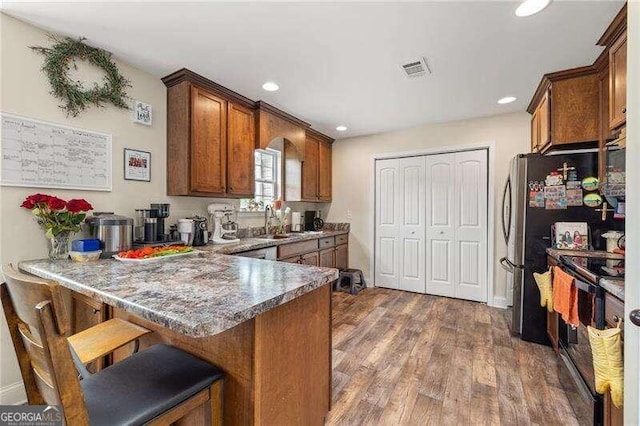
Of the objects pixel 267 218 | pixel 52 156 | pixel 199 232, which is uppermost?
pixel 52 156

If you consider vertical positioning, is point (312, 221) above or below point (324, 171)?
below

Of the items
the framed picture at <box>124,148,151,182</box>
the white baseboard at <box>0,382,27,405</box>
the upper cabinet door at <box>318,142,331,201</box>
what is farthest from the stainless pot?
the upper cabinet door at <box>318,142,331,201</box>

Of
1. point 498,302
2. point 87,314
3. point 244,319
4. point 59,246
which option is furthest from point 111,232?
point 498,302

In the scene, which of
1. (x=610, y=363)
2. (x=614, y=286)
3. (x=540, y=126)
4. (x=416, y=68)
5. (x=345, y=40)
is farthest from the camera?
(x=540, y=126)

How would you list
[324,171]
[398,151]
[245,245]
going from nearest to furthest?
[245,245]
[398,151]
[324,171]

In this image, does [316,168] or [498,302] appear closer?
[498,302]

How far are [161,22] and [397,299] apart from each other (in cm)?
384

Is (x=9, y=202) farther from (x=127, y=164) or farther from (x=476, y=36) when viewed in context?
(x=476, y=36)

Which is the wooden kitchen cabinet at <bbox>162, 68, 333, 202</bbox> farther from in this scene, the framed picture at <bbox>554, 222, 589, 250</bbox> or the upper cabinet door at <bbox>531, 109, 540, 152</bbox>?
the framed picture at <bbox>554, 222, 589, 250</bbox>

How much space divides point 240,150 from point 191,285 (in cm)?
213

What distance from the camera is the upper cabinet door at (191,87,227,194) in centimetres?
256

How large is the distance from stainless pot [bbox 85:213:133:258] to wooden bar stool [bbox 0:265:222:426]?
42.7 inches

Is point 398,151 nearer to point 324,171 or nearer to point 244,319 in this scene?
point 324,171

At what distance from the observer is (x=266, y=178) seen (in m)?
4.04
